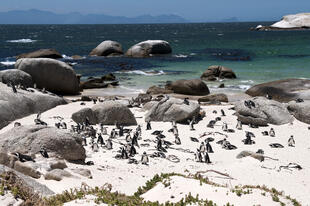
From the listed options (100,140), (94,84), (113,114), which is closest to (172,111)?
(113,114)

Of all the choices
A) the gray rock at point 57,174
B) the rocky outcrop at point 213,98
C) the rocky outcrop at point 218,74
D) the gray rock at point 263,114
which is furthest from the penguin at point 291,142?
the rocky outcrop at point 218,74

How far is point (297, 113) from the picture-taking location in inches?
664

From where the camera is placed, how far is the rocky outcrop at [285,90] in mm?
21562

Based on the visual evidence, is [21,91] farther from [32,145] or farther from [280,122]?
[280,122]

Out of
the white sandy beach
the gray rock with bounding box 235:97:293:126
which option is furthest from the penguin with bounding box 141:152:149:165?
the gray rock with bounding box 235:97:293:126

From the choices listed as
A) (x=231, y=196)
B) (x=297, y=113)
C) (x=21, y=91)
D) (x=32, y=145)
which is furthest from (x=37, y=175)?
(x=297, y=113)

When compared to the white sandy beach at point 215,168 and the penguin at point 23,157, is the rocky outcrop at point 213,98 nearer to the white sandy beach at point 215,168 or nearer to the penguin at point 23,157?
the white sandy beach at point 215,168

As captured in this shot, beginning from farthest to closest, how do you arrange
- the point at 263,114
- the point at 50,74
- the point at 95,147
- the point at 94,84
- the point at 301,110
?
the point at 94,84 → the point at 50,74 → the point at 301,110 → the point at 263,114 → the point at 95,147

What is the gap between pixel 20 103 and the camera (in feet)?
54.6

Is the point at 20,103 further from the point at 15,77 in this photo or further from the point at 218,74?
the point at 218,74

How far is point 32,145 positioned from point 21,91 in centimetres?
801

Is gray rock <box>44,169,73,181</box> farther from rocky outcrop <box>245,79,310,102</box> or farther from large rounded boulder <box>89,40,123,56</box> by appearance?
large rounded boulder <box>89,40,123,56</box>

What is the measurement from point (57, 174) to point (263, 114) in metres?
10.1

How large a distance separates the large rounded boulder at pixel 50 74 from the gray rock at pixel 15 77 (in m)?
1.31
